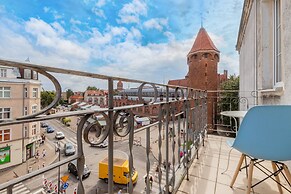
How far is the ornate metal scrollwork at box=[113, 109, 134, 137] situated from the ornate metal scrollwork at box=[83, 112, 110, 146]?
63 millimetres

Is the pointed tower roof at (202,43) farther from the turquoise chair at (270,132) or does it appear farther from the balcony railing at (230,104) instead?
the turquoise chair at (270,132)

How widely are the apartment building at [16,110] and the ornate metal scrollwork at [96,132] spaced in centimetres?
15

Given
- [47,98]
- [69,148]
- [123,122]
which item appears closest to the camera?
[47,98]

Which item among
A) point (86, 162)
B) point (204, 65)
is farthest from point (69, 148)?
point (204, 65)

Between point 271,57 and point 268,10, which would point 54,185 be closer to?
point 271,57

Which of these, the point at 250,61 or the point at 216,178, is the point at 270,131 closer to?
the point at 216,178

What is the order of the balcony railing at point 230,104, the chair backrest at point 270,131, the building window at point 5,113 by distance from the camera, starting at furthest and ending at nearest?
1. the balcony railing at point 230,104
2. the chair backrest at point 270,131
3. the building window at point 5,113

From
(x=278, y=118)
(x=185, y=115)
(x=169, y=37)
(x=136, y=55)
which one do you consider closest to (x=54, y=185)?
(x=278, y=118)

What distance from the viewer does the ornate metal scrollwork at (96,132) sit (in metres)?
0.57

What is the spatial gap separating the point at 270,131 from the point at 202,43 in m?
18.1

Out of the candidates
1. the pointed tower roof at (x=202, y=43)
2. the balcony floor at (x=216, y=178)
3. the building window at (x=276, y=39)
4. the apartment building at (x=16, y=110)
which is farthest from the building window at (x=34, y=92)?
the pointed tower roof at (x=202, y=43)

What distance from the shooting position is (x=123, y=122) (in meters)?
0.77

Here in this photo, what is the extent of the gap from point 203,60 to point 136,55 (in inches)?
290

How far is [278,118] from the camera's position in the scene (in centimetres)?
114
